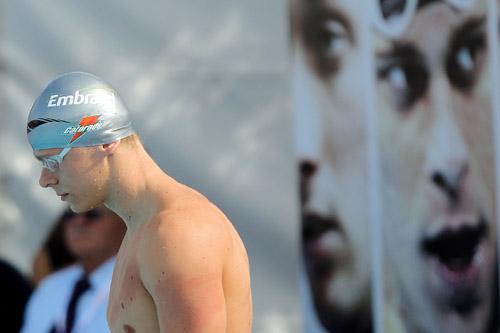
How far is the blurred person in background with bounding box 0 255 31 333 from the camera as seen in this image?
6.11 m

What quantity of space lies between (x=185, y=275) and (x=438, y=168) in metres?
3.38

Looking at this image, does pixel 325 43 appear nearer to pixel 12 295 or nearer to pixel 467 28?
pixel 467 28

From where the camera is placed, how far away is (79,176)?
3299 millimetres

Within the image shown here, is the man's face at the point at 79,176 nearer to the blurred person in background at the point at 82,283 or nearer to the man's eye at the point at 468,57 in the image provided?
the blurred person in background at the point at 82,283

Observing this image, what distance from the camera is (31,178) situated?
634 cm

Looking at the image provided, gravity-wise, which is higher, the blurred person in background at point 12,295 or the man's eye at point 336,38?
the man's eye at point 336,38

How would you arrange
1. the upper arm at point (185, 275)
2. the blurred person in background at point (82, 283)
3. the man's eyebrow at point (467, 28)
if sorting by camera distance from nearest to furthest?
1. the upper arm at point (185, 275)
2. the blurred person in background at point (82, 283)
3. the man's eyebrow at point (467, 28)

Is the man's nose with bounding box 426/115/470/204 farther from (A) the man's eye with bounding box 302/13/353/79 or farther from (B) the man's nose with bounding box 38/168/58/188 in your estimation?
(B) the man's nose with bounding box 38/168/58/188

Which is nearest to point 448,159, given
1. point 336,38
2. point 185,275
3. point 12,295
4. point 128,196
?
point 336,38

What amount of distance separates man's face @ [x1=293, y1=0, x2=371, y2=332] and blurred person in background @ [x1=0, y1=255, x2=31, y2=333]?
1379 mm

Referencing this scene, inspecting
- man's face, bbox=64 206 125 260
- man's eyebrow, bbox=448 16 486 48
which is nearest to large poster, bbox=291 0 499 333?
man's eyebrow, bbox=448 16 486 48

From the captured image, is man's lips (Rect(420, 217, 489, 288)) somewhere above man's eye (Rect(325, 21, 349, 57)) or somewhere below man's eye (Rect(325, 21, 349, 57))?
below

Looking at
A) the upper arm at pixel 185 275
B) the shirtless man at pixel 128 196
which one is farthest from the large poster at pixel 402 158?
the upper arm at pixel 185 275

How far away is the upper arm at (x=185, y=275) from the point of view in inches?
121
